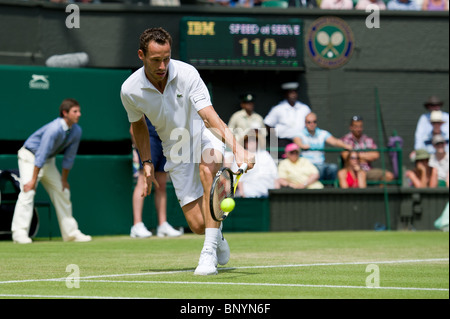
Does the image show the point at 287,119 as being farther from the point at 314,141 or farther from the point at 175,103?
the point at 175,103

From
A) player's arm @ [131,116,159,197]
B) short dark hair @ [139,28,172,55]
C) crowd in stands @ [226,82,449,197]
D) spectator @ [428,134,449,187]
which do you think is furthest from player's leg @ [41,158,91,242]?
spectator @ [428,134,449,187]

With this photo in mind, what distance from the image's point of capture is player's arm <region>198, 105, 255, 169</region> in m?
6.79

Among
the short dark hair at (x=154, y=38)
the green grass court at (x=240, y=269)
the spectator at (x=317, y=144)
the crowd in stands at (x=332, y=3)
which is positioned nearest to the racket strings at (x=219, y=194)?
the green grass court at (x=240, y=269)

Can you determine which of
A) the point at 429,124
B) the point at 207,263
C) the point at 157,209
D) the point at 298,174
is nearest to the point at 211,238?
the point at 207,263

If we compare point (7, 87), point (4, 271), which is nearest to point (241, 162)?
point (4, 271)

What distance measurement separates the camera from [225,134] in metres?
7.02

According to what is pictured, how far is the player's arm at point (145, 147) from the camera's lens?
773 centimetres

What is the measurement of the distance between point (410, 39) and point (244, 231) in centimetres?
645

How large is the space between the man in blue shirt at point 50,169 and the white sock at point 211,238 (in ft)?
18.2

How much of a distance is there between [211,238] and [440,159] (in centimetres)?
1007

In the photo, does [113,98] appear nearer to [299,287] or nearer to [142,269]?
[142,269]

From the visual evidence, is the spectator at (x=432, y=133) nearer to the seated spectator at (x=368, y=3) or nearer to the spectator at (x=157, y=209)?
the seated spectator at (x=368, y=3)

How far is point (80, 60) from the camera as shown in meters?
15.4
